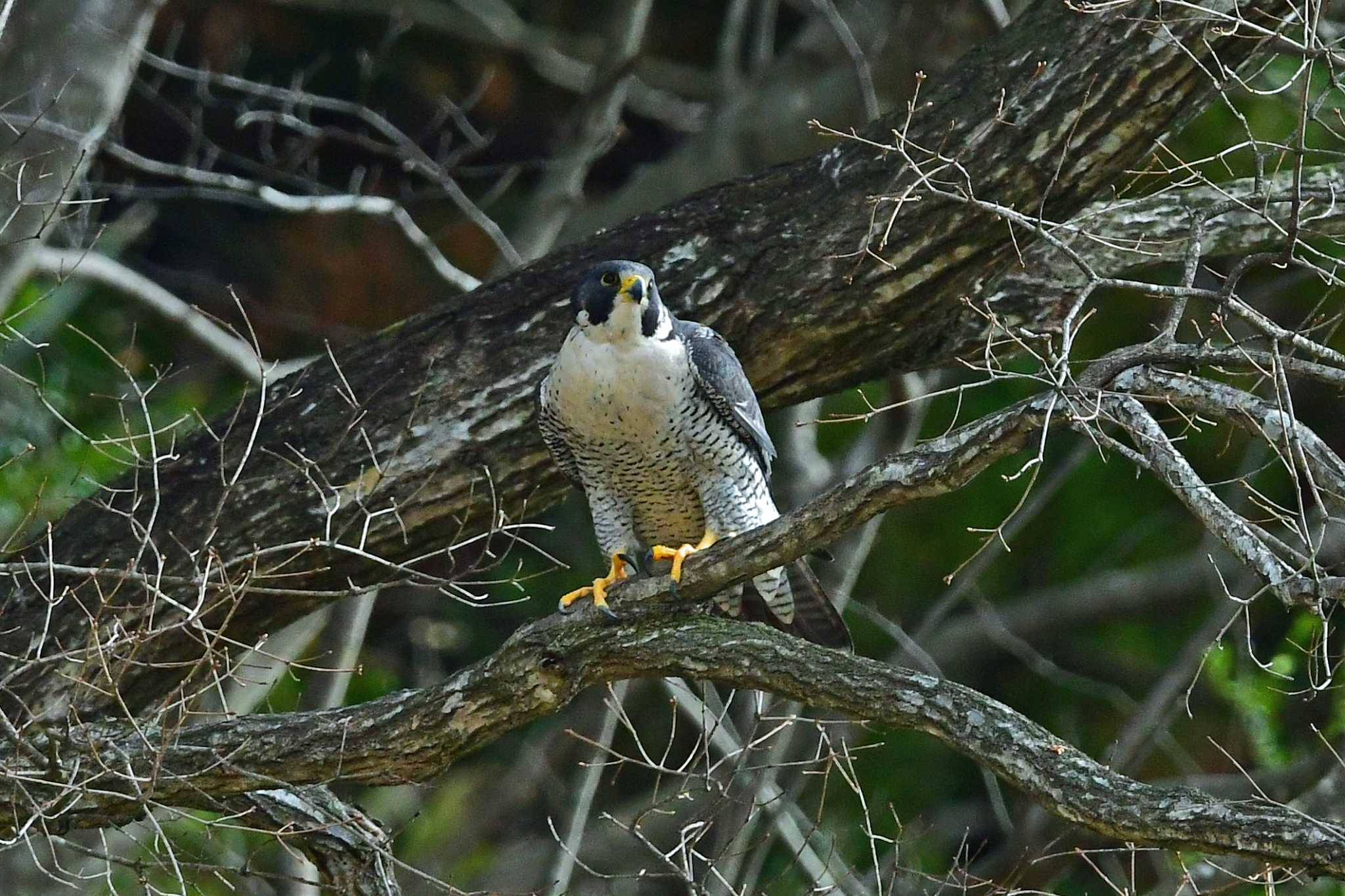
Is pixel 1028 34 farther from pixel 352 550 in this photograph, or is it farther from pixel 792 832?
pixel 792 832

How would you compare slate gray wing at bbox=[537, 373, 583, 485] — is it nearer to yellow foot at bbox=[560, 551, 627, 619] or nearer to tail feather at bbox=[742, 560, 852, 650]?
yellow foot at bbox=[560, 551, 627, 619]

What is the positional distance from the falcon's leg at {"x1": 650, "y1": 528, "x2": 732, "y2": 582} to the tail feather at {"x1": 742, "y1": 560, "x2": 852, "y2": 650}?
25cm

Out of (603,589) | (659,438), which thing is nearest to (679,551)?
(603,589)

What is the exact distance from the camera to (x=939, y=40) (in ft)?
22.4

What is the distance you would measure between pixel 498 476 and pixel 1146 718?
333 cm

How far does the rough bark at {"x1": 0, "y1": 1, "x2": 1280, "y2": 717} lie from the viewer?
3998mm

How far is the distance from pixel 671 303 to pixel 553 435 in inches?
19.2

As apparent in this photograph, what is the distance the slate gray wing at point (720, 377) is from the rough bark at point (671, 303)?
0.46 feet

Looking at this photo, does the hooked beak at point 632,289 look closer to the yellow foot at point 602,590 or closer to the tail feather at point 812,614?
the yellow foot at point 602,590

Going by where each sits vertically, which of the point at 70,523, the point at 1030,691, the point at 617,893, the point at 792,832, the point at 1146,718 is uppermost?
the point at 70,523

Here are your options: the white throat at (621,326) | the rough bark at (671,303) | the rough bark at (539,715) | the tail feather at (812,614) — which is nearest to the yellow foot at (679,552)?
the rough bark at (539,715)

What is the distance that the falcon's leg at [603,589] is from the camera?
360 centimetres

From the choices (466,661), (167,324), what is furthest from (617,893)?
(167,324)

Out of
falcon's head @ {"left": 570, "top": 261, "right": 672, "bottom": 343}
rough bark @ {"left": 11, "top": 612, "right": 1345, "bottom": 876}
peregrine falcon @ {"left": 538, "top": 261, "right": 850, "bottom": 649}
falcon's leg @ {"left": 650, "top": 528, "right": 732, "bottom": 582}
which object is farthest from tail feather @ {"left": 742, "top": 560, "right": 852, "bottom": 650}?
rough bark @ {"left": 11, "top": 612, "right": 1345, "bottom": 876}
